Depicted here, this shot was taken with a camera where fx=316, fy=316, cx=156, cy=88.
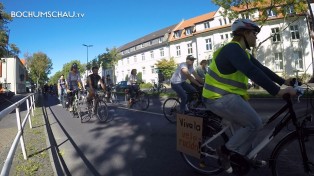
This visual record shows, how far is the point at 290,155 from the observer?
11.2 feet

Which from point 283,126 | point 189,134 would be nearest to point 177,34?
point 189,134

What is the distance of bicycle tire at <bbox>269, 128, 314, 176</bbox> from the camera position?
327cm

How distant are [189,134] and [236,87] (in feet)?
3.27

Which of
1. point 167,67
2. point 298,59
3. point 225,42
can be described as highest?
point 225,42

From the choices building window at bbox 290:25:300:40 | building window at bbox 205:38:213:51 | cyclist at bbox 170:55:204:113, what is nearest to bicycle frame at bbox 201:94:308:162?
cyclist at bbox 170:55:204:113

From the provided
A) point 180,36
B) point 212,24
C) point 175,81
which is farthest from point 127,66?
point 175,81

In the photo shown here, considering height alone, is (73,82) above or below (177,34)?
below

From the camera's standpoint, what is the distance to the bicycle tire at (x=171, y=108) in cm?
882

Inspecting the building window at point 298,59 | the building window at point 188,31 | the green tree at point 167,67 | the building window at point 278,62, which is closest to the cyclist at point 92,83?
the building window at point 298,59

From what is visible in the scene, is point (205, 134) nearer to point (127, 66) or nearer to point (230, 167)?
point (230, 167)

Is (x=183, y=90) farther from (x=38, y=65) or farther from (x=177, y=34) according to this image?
(x=38, y=65)

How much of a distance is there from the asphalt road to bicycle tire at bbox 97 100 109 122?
2.63ft

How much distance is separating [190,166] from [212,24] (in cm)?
4791

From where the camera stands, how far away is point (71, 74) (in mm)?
13312
